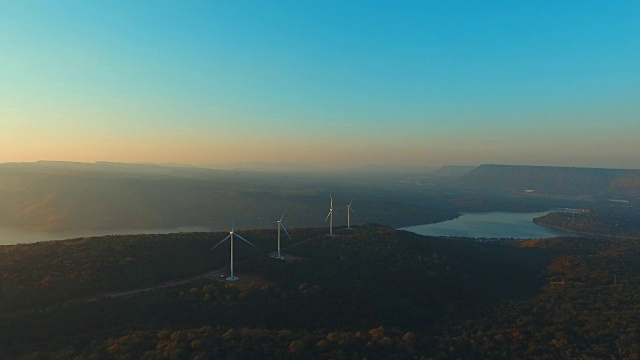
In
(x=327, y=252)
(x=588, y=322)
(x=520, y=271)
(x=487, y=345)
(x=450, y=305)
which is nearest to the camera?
(x=487, y=345)

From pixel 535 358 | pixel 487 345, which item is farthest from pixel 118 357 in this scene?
pixel 535 358

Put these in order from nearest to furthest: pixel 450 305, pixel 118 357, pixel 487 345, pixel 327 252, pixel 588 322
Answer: pixel 118 357
pixel 487 345
pixel 588 322
pixel 450 305
pixel 327 252

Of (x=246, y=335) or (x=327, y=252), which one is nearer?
(x=246, y=335)

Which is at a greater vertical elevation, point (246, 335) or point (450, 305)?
point (246, 335)

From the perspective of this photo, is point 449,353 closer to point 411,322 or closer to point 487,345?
point 487,345

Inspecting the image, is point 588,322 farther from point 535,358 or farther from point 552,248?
point 552,248

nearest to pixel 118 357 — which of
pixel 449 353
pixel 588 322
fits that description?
pixel 449 353
